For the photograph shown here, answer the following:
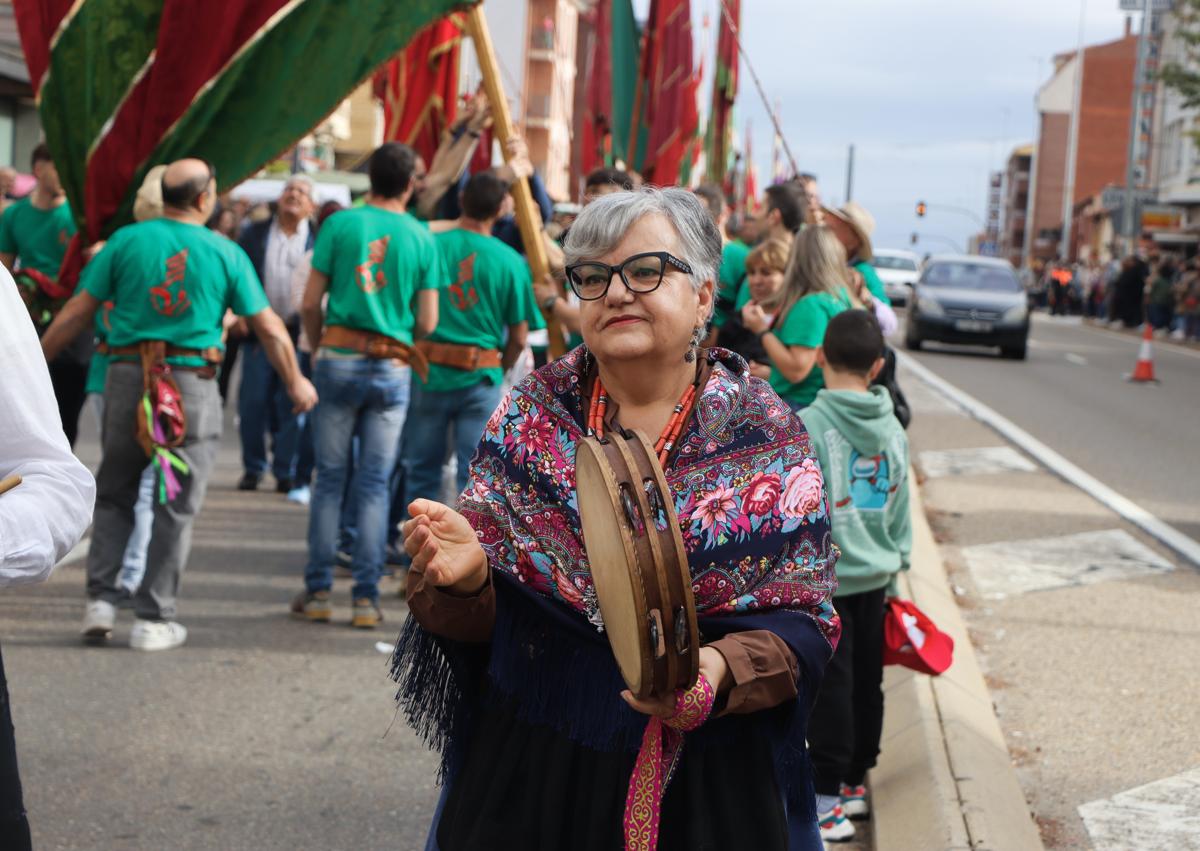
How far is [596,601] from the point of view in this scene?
2871 millimetres

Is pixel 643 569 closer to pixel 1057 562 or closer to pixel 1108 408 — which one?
pixel 1057 562

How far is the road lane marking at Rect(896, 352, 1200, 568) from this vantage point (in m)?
9.50

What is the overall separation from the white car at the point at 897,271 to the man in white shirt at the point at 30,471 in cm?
4264

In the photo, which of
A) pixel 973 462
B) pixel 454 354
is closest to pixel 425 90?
pixel 454 354

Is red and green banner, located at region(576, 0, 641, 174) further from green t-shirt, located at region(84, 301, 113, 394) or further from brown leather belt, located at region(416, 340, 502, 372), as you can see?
green t-shirt, located at region(84, 301, 113, 394)

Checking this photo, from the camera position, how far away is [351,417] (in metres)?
7.64

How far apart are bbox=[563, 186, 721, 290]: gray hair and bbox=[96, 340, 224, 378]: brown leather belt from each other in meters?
4.18

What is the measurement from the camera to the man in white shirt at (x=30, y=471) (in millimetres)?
2439

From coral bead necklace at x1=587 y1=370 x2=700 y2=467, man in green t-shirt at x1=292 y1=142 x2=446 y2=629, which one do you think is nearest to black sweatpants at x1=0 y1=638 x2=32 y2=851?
coral bead necklace at x1=587 y1=370 x2=700 y2=467

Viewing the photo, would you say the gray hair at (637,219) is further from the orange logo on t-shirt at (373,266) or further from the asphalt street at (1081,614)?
the orange logo on t-shirt at (373,266)

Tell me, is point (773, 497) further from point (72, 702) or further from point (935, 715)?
point (72, 702)

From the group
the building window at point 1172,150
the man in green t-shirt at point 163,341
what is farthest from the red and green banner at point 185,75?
the building window at point 1172,150

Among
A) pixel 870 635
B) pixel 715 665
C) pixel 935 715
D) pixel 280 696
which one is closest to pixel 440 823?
pixel 715 665

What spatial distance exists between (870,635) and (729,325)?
8.69 ft
